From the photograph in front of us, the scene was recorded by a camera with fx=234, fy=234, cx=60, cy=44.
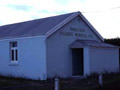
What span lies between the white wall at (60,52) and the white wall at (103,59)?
5.74 feet

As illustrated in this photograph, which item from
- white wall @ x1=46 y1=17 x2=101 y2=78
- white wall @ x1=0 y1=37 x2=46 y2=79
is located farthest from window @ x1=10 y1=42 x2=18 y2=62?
white wall @ x1=46 y1=17 x2=101 y2=78

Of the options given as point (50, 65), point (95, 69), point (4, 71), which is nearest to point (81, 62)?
point (95, 69)

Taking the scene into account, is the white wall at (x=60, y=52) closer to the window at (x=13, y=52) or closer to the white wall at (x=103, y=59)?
the white wall at (x=103, y=59)

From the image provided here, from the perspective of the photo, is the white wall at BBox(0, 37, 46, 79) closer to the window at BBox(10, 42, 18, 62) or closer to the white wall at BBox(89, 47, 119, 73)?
the window at BBox(10, 42, 18, 62)

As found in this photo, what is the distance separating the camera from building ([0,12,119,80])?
1614cm

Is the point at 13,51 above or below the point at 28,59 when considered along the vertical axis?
above

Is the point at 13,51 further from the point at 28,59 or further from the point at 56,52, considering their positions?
the point at 56,52

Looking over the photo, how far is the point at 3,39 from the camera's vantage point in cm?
1908

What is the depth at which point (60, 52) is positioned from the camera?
1697 centimetres

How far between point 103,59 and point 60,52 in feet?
12.1

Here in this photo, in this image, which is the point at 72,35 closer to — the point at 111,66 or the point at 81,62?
the point at 81,62

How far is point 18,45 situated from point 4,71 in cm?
286

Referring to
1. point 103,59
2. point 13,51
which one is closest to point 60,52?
point 103,59

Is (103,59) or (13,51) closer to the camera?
(103,59)
